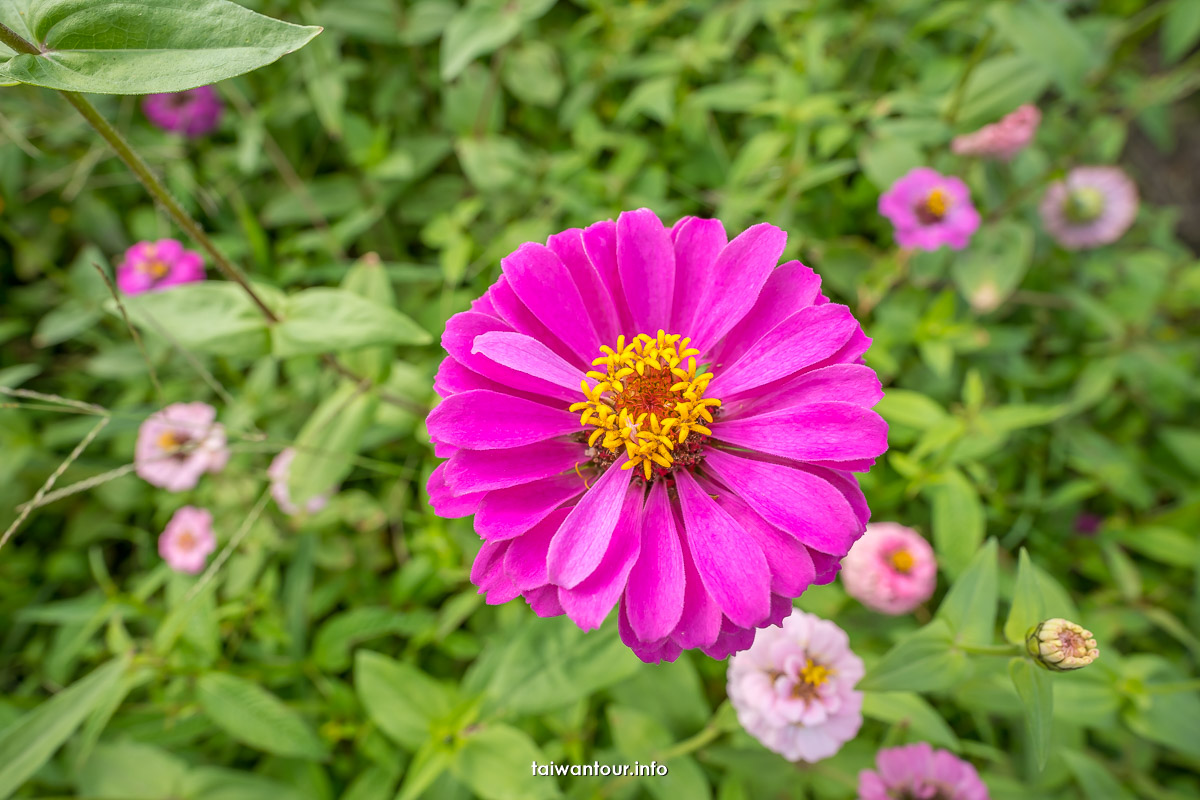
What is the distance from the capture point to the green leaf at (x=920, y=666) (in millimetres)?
1191

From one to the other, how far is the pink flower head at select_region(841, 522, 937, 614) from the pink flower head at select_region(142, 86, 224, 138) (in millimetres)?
2704

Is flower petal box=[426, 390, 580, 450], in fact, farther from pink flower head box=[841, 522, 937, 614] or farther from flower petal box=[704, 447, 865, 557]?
pink flower head box=[841, 522, 937, 614]

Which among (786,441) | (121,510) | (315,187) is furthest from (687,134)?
(121,510)

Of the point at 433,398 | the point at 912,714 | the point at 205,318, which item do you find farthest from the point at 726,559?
the point at 205,318

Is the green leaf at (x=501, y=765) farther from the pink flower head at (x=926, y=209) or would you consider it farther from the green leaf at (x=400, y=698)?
the pink flower head at (x=926, y=209)

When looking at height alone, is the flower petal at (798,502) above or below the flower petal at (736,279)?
below

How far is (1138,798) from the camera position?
191 centimetres

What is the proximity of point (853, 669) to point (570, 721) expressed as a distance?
705 millimetres

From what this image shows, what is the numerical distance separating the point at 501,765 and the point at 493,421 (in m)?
0.82

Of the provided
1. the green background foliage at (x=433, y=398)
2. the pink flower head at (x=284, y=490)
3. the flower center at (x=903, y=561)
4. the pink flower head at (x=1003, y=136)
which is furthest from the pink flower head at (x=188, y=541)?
the pink flower head at (x=1003, y=136)

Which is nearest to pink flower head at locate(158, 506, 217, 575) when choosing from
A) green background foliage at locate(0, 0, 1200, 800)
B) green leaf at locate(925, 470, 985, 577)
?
green background foliage at locate(0, 0, 1200, 800)

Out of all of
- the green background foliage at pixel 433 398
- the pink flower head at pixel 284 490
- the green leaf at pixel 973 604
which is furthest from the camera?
the pink flower head at pixel 284 490

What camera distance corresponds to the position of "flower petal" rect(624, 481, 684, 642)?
0.96 metres

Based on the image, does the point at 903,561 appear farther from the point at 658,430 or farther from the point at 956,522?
the point at 658,430
